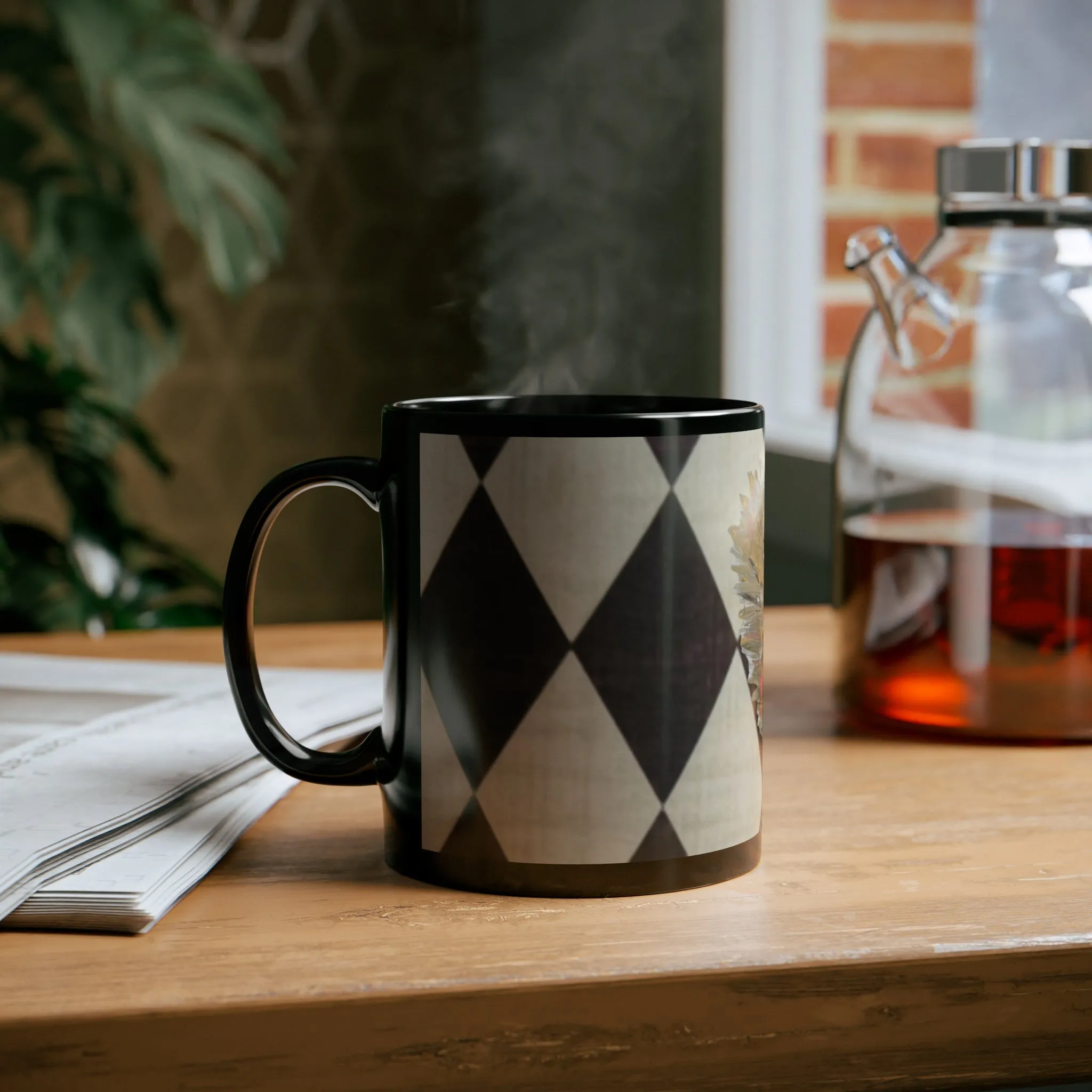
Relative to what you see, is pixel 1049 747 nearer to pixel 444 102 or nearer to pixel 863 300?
pixel 863 300

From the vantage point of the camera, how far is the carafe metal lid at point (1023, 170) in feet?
2.00

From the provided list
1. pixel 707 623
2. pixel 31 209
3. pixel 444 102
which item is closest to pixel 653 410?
pixel 707 623

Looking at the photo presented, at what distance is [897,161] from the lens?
66.4 inches

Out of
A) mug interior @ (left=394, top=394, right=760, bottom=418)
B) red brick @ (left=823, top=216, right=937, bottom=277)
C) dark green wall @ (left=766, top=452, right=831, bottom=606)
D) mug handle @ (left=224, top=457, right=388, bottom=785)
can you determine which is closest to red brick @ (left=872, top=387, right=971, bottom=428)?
mug interior @ (left=394, top=394, right=760, bottom=418)

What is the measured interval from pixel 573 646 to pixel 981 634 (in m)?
0.26

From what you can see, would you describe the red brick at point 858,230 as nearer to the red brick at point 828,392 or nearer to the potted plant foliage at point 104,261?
the red brick at point 828,392

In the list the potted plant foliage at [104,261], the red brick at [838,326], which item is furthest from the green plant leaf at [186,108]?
the red brick at [838,326]

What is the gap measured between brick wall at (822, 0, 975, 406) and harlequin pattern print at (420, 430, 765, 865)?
4.08 ft

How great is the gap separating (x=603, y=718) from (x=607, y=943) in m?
0.06

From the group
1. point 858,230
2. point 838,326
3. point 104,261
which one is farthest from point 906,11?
point 104,261

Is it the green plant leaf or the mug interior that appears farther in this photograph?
the green plant leaf

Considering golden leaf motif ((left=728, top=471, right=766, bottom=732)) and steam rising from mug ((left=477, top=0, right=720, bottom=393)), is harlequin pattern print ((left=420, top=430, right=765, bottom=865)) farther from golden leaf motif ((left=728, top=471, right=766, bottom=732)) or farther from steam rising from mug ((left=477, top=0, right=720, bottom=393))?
steam rising from mug ((left=477, top=0, right=720, bottom=393))

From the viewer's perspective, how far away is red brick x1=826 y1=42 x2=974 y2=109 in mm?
1637

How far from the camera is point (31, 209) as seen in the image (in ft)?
5.19
